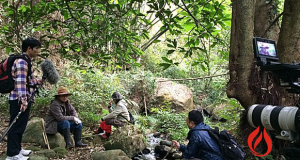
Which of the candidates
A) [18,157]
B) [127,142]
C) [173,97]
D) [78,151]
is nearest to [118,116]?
[127,142]

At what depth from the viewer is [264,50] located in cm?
189

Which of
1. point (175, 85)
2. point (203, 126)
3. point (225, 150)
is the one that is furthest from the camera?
point (175, 85)

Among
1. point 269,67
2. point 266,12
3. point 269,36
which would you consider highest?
point 266,12

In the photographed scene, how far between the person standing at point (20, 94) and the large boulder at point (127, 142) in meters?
1.75

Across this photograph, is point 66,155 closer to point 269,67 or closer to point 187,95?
point 269,67

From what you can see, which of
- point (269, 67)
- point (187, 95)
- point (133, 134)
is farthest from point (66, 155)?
point (187, 95)

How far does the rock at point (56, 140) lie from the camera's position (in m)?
4.29

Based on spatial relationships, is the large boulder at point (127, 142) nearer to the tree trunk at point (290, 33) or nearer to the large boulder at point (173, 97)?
the tree trunk at point (290, 33)

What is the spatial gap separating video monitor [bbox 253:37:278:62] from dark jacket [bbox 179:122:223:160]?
1.26 m

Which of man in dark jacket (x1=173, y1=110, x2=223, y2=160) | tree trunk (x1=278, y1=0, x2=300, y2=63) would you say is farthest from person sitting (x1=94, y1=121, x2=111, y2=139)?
tree trunk (x1=278, y1=0, x2=300, y2=63)

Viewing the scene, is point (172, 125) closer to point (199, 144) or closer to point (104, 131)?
point (104, 131)

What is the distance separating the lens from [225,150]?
2.71 m

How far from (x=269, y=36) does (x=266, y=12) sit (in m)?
0.33

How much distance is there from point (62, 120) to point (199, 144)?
2.56 metres
